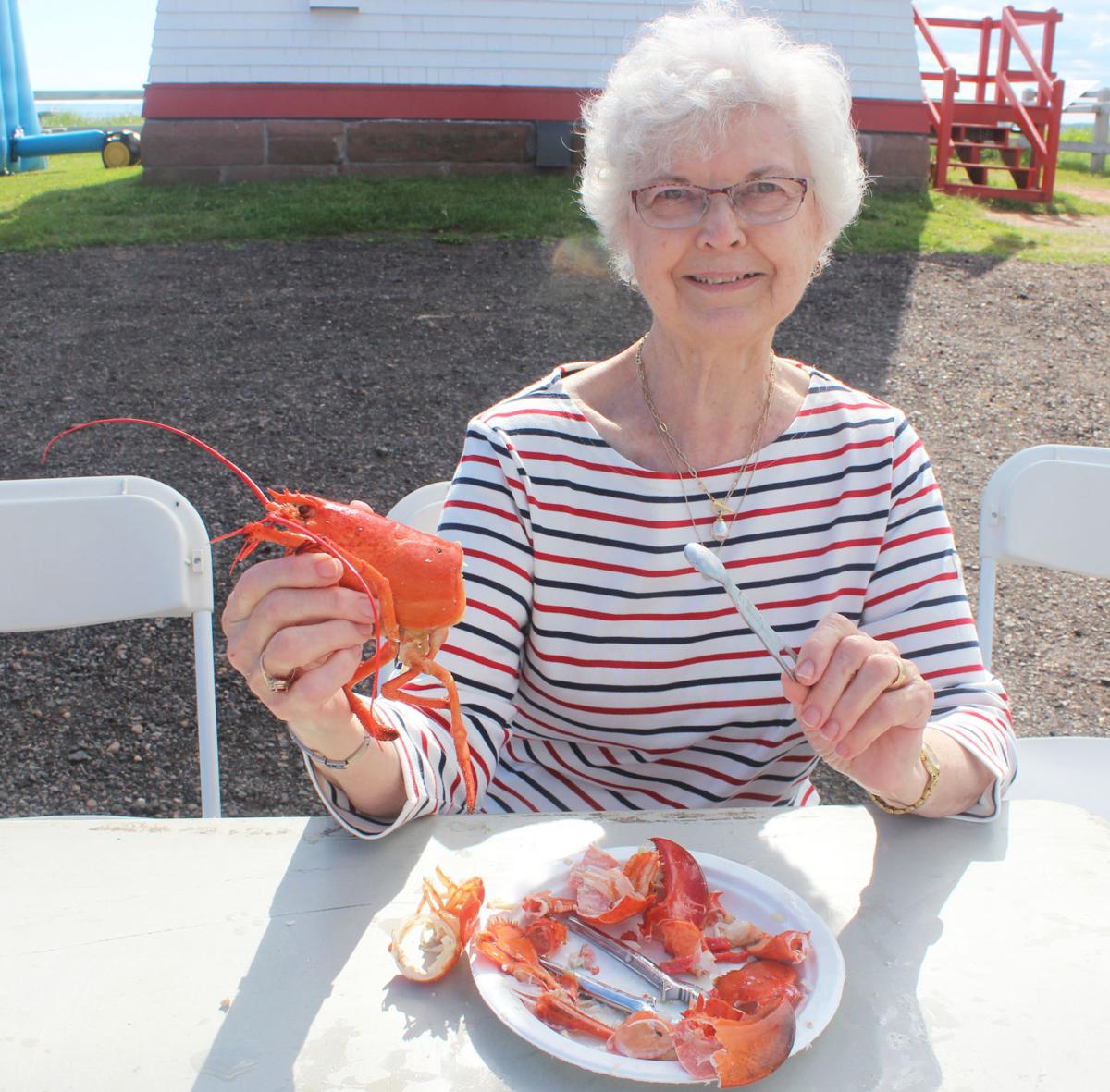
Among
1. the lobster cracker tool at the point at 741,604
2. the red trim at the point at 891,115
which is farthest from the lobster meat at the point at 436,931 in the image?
the red trim at the point at 891,115

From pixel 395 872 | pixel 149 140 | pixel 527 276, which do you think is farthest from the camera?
pixel 149 140

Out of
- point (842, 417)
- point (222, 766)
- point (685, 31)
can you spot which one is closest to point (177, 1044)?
point (842, 417)

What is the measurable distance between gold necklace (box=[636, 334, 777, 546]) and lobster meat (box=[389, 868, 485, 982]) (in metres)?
0.96

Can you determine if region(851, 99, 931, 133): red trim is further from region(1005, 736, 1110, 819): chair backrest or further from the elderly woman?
the elderly woman

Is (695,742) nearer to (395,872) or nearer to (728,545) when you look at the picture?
(728,545)

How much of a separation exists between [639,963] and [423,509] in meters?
1.55

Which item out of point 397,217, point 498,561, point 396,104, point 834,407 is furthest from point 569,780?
point 396,104

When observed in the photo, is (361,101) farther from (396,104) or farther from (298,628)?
(298,628)

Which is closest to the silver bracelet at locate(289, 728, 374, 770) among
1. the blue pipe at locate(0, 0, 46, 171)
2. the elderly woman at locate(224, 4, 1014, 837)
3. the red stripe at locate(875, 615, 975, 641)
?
the elderly woman at locate(224, 4, 1014, 837)

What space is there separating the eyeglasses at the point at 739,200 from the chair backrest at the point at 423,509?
94 cm

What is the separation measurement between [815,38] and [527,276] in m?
5.26

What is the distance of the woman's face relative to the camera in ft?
7.13

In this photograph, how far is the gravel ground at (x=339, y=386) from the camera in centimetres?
451

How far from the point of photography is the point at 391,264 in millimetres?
9977
